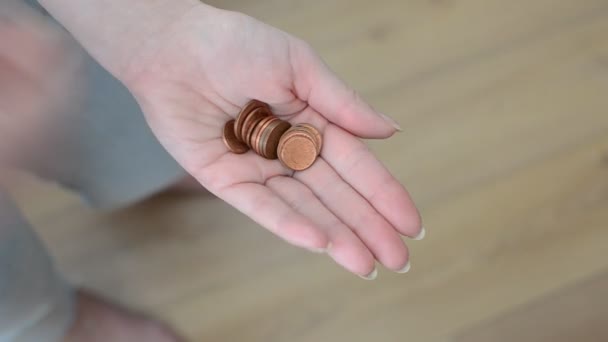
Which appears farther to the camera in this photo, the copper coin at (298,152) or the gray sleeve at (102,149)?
the gray sleeve at (102,149)

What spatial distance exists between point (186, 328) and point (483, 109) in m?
0.75

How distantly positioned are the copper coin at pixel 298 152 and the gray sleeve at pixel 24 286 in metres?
0.38

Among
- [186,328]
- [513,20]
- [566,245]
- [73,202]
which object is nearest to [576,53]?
[513,20]

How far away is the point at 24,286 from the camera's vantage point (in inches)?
37.6

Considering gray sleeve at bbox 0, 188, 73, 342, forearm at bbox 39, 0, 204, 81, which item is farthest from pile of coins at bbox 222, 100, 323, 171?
gray sleeve at bbox 0, 188, 73, 342

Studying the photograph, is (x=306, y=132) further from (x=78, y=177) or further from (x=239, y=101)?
(x=78, y=177)

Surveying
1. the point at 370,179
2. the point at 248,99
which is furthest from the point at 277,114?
the point at 370,179

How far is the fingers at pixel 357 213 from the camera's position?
823 millimetres

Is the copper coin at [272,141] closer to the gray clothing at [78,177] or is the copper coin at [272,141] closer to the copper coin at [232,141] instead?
the copper coin at [232,141]

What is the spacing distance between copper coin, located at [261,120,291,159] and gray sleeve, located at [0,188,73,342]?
362 mm

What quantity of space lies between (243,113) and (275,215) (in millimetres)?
186

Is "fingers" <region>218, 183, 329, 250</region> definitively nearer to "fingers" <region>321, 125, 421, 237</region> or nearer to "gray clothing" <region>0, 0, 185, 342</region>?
"fingers" <region>321, 125, 421, 237</region>

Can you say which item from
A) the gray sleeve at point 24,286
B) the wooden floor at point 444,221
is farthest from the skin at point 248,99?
the wooden floor at point 444,221

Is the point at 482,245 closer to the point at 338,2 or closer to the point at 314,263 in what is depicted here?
the point at 314,263
